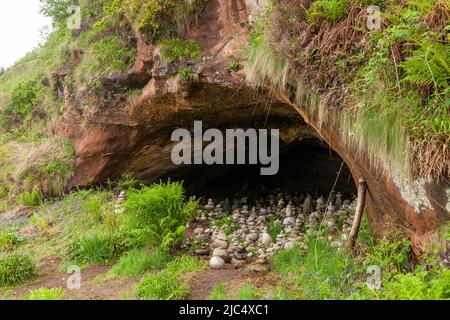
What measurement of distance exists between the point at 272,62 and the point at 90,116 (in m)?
4.86

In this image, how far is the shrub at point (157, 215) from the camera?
18.8 ft

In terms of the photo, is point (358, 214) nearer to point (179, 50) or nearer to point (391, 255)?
point (391, 255)

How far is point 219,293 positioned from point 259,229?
99.9 inches

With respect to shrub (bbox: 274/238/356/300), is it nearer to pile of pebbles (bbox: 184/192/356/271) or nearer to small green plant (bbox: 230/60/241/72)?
pile of pebbles (bbox: 184/192/356/271)

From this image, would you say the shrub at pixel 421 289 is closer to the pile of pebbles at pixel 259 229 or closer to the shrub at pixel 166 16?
the pile of pebbles at pixel 259 229

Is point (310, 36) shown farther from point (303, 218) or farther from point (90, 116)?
point (90, 116)

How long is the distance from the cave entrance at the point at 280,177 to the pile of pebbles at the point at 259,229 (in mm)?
1439

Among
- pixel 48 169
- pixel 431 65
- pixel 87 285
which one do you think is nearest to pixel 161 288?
pixel 87 285

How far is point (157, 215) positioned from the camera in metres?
5.82

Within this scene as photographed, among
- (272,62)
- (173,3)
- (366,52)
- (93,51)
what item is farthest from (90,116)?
(366,52)

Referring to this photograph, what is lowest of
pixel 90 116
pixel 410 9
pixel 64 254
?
pixel 64 254

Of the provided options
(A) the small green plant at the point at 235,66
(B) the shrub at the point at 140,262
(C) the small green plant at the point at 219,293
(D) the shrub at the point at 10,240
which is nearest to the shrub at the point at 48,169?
(D) the shrub at the point at 10,240

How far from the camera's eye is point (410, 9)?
4188mm

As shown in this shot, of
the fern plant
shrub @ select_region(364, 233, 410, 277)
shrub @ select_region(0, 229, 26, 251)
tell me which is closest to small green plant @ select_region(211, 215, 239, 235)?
shrub @ select_region(364, 233, 410, 277)
